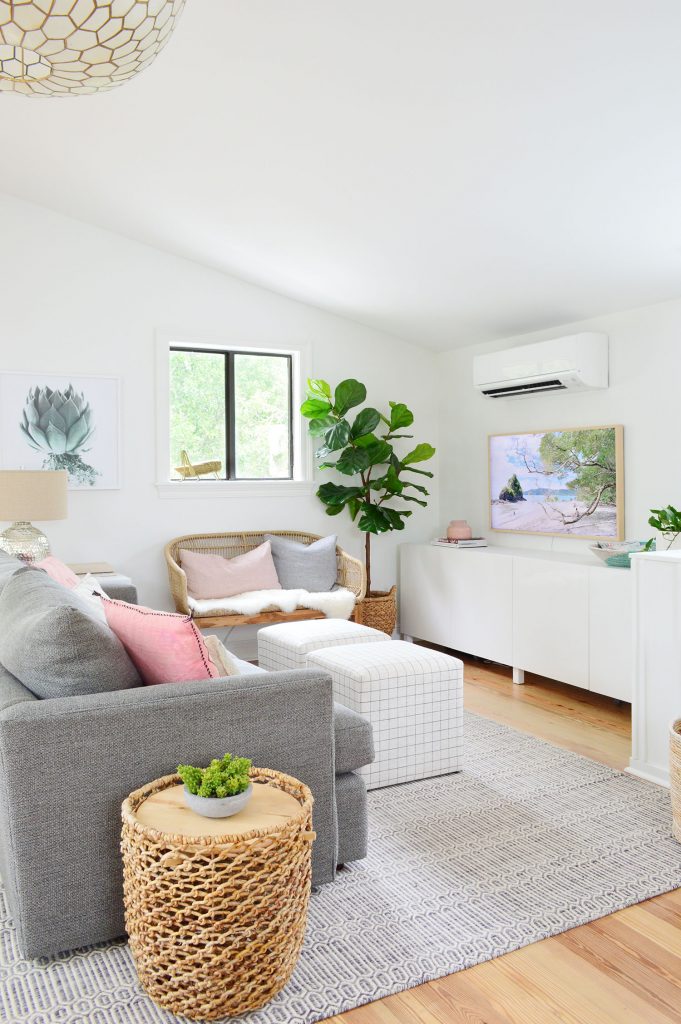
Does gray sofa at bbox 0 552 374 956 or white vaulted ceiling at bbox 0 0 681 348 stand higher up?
white vaulted ceiling at bbox 0 0 681 348

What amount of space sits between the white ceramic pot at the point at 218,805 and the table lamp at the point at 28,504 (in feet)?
8.35

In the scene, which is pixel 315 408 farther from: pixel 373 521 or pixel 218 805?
pixel 218 805

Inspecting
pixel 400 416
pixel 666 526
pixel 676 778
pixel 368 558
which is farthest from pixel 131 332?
pixel 676 778

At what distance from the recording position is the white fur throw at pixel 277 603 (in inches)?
178

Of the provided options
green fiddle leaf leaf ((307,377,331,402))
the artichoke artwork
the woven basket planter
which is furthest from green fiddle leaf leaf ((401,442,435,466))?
the artichoke artwork

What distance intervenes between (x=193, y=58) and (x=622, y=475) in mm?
2852

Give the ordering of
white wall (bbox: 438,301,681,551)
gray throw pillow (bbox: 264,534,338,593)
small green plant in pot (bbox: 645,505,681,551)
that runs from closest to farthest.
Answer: small green plant in pot (bbox: 645,505,681,551) < white wall (bbox: 438,301,681,551) < gray throw pillow (bbox: 264,534,338,593)

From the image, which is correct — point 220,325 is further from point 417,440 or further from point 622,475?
point 622,475

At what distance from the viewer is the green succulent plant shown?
1.79 metres

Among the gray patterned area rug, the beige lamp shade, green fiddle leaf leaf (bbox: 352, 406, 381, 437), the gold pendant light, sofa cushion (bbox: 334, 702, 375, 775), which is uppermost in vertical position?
the gold pendant light

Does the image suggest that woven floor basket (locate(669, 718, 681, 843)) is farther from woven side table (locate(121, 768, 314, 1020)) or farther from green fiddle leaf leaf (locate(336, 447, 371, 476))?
green fiddle leaf leaf (locate(336, 447, 371, 476))

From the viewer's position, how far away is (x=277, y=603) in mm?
4613

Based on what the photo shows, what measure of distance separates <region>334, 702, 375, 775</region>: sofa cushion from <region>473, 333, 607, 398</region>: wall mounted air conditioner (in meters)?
2.62

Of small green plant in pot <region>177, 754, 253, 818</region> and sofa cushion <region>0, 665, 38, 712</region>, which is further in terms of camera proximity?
sofa cushion <region>0, 665, 38, 712</region>
